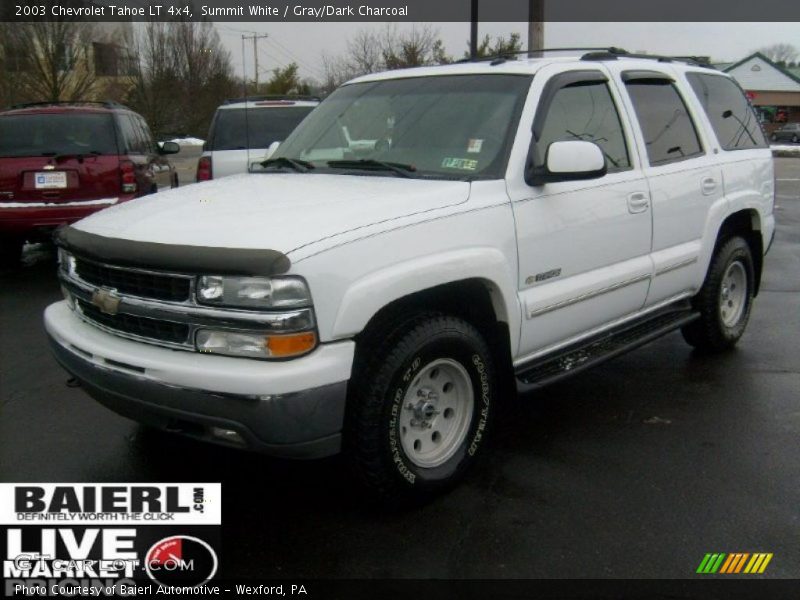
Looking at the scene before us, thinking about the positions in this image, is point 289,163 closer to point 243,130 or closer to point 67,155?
point 67,155

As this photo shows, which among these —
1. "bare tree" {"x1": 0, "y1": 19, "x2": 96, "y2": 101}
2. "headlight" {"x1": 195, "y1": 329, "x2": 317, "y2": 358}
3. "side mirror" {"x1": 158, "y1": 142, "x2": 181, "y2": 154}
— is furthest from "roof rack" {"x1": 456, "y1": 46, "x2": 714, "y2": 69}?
"bare tree" {"x1": 0, "y1": 19, "x2": 96, "y2": 101}

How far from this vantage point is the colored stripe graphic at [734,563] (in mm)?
3123

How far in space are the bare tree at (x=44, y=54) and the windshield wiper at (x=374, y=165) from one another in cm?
2453

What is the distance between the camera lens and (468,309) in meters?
3.75

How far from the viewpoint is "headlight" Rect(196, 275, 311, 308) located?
9.81 feet

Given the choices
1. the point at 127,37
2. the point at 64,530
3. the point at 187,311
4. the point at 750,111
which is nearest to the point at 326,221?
the point at 187,311

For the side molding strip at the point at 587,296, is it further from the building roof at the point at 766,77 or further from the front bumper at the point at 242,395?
the building roof at the point at 766,77

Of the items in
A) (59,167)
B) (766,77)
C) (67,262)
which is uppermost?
(766,77)

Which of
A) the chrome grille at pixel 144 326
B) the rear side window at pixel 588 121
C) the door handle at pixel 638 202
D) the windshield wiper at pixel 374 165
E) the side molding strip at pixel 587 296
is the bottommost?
the side molding strip at pixel 587 296

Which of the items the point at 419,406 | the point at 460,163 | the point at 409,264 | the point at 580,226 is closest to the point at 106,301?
the point at 409,264

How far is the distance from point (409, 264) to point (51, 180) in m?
6.44

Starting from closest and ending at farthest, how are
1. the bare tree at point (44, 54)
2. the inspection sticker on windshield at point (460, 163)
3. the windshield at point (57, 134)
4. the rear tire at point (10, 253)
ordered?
the inspection sticker on windshield at point (460, 163), the windshield at point (57, 134), the rear tire at point (10, 253), the bare tree at point (44, 54)

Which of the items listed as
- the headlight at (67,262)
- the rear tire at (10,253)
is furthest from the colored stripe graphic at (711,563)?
the rear tire at (10,253)

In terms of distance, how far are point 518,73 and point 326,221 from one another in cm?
164
